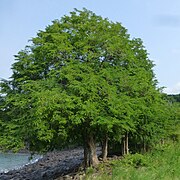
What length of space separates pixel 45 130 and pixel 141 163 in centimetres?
405

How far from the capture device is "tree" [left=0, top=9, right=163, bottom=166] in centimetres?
1334

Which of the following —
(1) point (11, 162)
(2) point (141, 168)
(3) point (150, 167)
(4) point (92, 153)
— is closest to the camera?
(3) point (150, 167)

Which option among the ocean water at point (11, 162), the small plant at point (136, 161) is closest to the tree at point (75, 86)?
the small plant at point (136, 161)

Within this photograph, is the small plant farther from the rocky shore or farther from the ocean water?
the ocean water

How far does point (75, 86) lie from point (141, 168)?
145 inches

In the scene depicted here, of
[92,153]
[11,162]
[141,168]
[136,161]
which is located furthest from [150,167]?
[11,162]

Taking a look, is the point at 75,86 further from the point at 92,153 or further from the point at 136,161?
the point at 136,161

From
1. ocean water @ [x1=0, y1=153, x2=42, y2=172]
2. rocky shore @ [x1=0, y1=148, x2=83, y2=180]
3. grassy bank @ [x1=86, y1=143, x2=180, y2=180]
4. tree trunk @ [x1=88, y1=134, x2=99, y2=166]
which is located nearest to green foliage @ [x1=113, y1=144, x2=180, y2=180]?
grassy bank @ [x1=86, y1=143, x2=180, y2=180]

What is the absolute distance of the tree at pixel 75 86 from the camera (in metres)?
13.3

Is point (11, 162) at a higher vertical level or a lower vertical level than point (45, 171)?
lower

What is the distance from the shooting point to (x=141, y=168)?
1329 centimetres

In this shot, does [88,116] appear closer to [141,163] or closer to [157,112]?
[141,163]

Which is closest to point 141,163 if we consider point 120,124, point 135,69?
point 120,124

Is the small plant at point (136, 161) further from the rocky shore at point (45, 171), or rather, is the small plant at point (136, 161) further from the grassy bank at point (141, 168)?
the rocky shore at point (45, 171)
